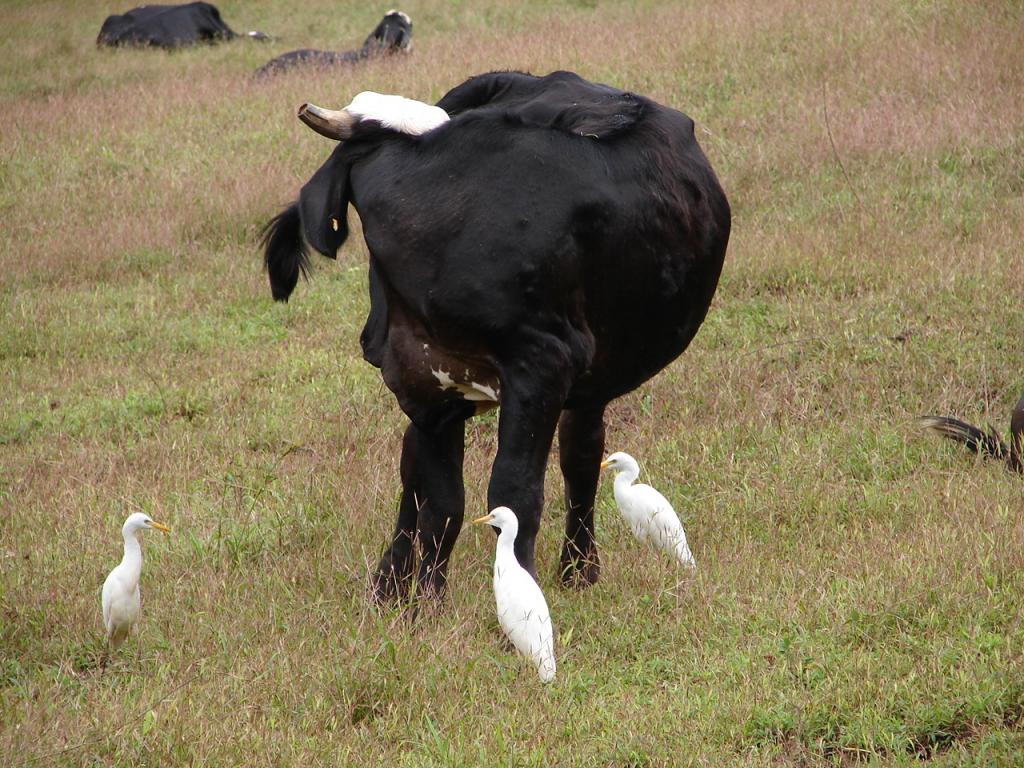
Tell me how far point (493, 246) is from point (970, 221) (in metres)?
6.55

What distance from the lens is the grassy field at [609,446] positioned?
4395mm

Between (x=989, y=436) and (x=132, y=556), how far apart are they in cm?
431

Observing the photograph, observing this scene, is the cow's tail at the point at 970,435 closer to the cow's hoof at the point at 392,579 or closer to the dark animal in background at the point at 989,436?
the dark animal in background at the point at 989,436

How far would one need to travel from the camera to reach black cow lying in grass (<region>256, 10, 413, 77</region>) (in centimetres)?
1736

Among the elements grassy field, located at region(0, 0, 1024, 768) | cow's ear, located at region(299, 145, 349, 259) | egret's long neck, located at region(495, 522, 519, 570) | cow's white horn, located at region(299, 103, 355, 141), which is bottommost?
grassy field, located at region(0, 0, 1024, 768)

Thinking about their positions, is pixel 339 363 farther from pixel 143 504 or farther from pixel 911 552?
pixel 911 552

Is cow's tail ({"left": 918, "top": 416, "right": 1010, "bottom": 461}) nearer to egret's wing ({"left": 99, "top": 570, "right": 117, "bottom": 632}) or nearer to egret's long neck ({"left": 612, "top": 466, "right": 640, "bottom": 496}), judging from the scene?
egret's long neck ({"left": 612, "top": 466, "right": 640, "bottom": 496})

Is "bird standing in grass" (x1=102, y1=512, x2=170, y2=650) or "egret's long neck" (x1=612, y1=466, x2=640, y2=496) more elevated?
"bird standing in grass" (x1=102, y1=512, x2=170, y2=650)

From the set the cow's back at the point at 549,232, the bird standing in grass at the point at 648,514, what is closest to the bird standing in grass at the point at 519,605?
the cow's back at the point at 549,232

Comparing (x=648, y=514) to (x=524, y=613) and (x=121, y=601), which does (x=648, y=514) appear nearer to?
(x=524, y=613)

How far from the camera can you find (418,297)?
4.80 metres

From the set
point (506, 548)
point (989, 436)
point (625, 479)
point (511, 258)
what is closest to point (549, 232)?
point (511, 258)

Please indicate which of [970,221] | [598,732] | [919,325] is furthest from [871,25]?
[598,732]

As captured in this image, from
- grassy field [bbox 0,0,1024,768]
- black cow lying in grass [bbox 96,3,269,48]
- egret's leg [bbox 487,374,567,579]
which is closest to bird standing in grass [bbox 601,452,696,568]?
grassy field [bbox 0,0,1024,768]
